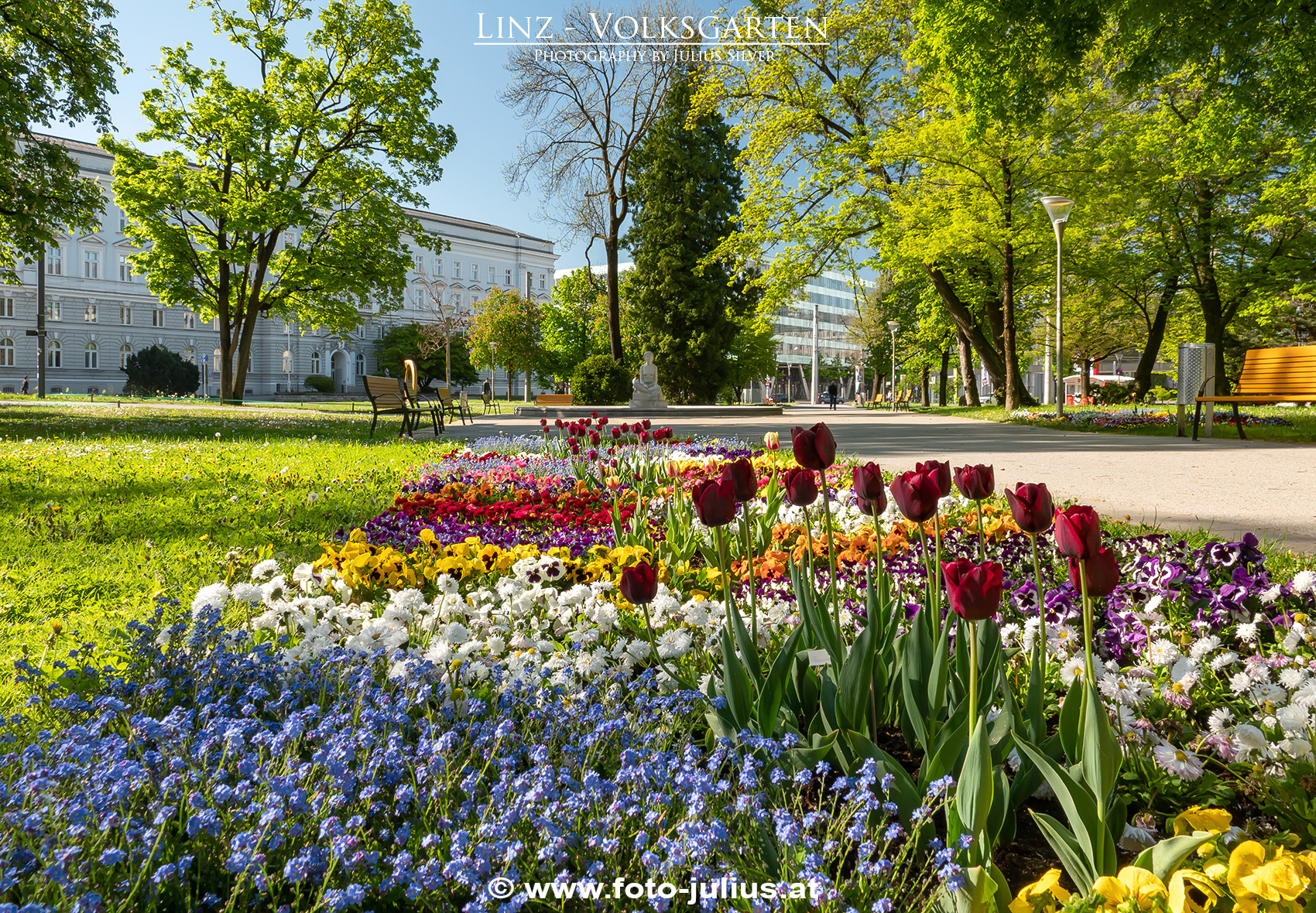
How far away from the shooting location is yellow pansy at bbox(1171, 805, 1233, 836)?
134 centimetres

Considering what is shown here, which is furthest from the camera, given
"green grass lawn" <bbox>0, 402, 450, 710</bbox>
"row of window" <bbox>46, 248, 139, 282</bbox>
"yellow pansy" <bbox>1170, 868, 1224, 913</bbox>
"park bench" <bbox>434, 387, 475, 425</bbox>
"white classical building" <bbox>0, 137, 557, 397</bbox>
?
"row of window" <bbox>46, 248, 139, 282</bbox>

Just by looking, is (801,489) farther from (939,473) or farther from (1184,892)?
(1184,892)

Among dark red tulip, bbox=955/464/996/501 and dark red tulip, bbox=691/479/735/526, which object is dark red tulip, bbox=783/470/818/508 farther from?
dark red tulip, bbox=955/464/996/501

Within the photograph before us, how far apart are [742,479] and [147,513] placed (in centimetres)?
480

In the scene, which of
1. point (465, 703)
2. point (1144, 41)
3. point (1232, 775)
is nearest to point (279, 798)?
point (465, 703)

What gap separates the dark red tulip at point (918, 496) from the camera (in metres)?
1.57

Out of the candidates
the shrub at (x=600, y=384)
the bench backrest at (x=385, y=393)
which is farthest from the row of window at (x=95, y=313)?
the bench backrest at (x=385, y=393)

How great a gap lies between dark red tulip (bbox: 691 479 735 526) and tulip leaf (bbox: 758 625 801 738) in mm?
298

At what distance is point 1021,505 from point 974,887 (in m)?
0.71

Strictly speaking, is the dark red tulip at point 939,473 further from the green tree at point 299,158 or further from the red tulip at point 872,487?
the green tree at point 299,158

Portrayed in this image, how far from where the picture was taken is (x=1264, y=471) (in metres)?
6.95

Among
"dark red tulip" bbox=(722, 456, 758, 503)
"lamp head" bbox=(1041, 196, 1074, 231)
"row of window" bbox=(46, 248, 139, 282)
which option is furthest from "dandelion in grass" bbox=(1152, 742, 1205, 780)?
"row of window" bbox=(46, 248, 139, 282)

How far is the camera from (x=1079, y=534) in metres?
1.21

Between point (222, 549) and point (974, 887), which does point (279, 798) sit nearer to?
point (974, 887)
